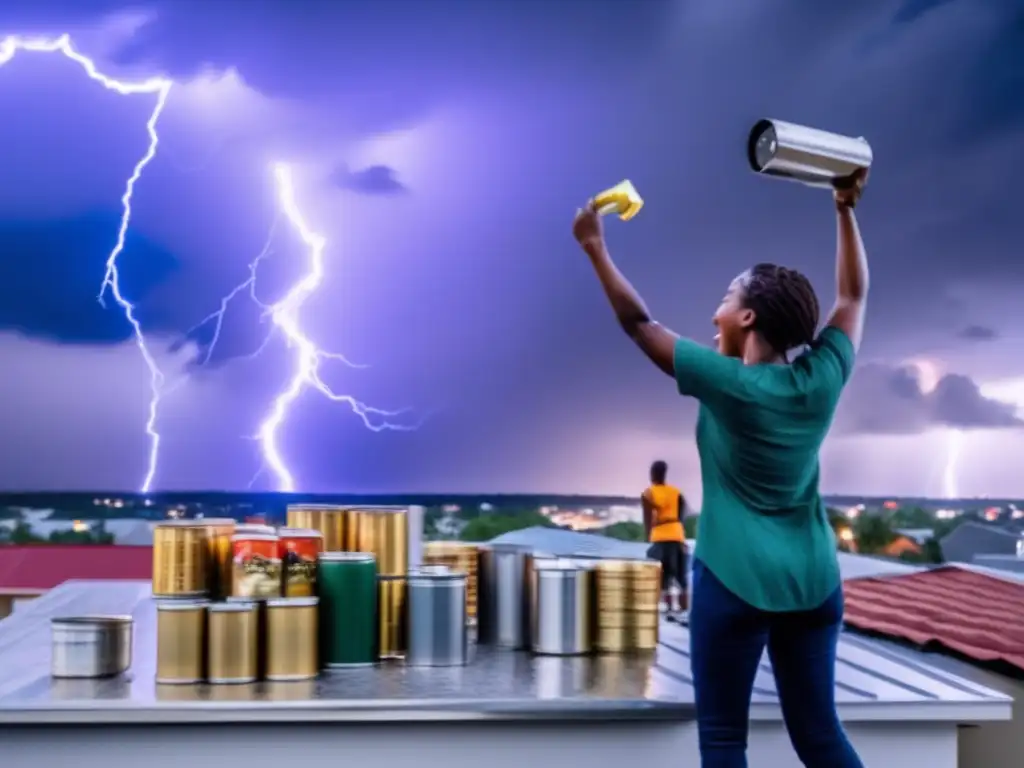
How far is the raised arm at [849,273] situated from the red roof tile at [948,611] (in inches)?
47.2

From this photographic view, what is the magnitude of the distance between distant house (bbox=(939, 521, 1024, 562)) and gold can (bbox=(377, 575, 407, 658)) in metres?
3.44

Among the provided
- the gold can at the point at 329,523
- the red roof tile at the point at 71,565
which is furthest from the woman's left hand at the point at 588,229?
the red roof tile at the point at 71,565

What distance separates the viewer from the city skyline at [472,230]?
5590 mm

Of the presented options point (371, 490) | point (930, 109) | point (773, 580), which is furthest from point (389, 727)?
point (930, 109)

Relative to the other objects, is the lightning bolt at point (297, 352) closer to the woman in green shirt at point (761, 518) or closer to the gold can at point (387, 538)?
the gold can at point (387, 538)

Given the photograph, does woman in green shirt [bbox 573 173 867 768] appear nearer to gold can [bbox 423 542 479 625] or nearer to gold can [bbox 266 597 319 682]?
gold can [bbox 266 597 319 682]

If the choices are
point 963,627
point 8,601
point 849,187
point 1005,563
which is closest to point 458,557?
point 849,187

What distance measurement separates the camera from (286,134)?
5.71m

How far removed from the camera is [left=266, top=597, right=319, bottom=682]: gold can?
77.9 inches

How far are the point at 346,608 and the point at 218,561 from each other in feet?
0.91

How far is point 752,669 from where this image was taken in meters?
1.48

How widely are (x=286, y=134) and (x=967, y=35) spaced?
10.8 ft

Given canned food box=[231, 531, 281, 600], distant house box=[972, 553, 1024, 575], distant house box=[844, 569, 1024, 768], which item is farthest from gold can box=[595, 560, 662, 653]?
distant house box=[972, 553, 1024, 575]

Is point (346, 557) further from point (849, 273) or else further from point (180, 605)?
point (849, 273)
